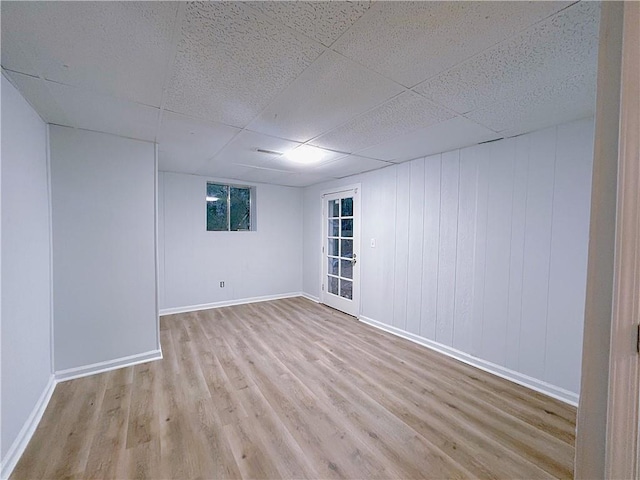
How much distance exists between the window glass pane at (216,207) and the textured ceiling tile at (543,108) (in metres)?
4.33

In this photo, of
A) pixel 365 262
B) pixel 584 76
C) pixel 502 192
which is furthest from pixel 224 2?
pixel 365 262

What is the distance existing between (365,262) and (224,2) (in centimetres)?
364

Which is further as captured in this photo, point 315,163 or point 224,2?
point 315,163

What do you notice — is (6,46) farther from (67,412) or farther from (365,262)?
(365,262)

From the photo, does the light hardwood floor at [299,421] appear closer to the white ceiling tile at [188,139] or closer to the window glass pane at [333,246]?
the window glass pane at [333,246]

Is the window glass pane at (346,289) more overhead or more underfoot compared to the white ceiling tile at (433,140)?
more underfoot

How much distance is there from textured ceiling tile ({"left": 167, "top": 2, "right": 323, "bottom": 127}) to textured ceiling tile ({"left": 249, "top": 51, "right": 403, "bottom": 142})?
0.31 ft

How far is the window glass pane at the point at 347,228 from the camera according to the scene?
463 cm

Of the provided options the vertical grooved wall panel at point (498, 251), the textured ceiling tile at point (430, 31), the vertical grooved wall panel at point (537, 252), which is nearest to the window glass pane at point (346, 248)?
the vertical grooved wall panel at point (498, 251)

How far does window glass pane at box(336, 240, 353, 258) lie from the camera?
15.2 feet

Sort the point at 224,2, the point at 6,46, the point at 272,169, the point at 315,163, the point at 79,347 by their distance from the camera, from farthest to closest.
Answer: the point at 272,169 → the point at 315,163 → the point at 79,347 → the point at 6,46 → the point at 224,2

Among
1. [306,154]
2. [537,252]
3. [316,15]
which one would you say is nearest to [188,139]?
[306,154]

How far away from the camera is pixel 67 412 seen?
2.09m

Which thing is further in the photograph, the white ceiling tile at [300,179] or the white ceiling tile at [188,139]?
the white ceiling tile at [300,179]
